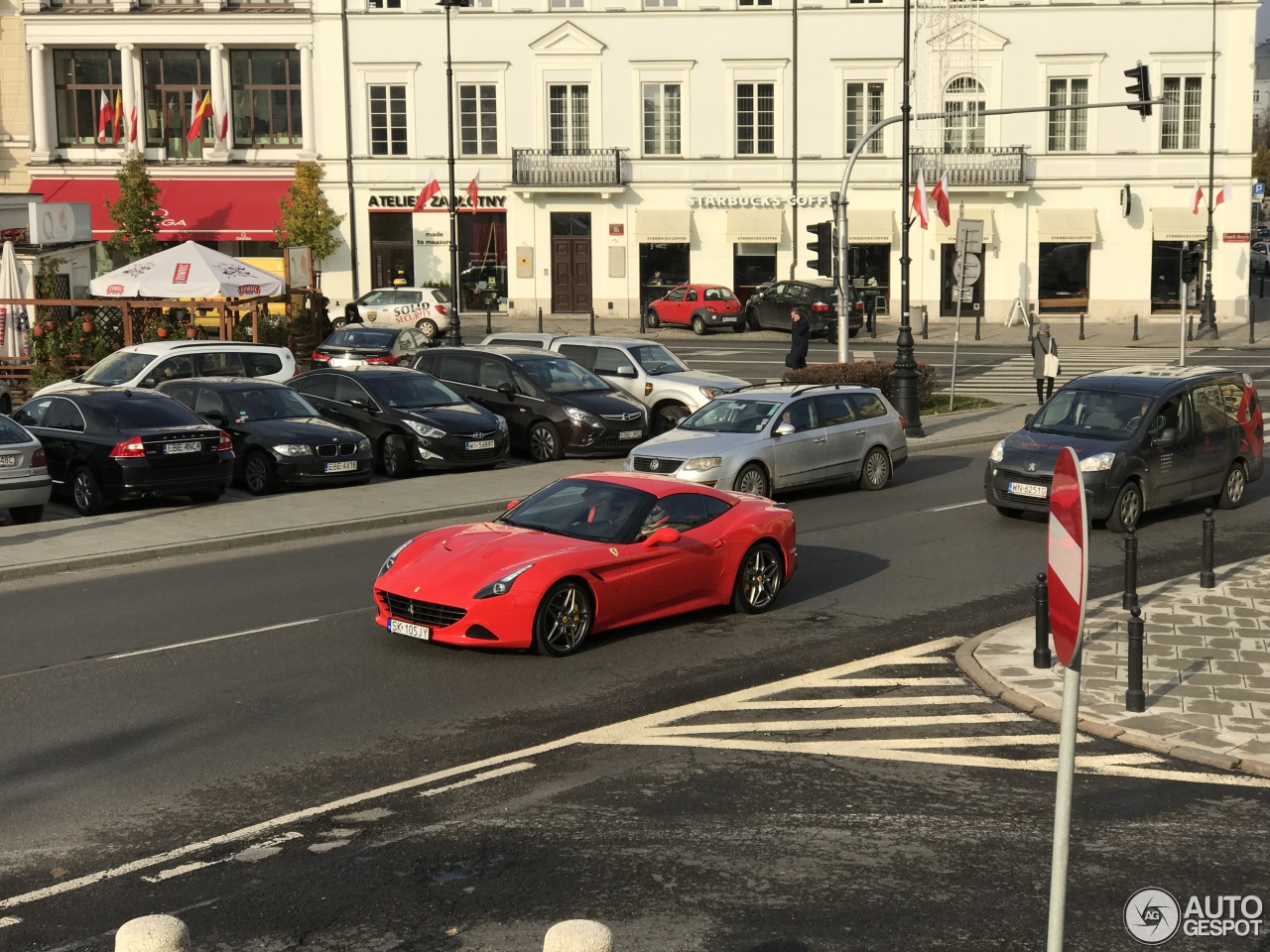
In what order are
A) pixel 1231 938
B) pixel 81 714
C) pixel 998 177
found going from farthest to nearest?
pixel 998 177, pixel 81 714, pixel 1231 938

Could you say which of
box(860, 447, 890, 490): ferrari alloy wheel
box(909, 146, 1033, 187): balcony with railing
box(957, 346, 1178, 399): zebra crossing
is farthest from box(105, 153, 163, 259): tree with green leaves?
box(860, 447, 890, 490): ferrari alloy wheel

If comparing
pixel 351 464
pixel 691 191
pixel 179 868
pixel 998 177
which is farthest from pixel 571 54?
pixel 179 868

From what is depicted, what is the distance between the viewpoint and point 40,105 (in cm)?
5709

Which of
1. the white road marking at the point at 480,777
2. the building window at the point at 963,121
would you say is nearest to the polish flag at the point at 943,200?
the building window at the point at 963,121

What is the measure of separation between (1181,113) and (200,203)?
35082 mm

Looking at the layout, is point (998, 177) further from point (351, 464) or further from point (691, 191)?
point (351, 464)

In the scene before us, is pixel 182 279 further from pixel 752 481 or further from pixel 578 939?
pixel 578 939

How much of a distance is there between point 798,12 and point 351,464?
123ft

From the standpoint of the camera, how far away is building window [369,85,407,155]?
56.0m

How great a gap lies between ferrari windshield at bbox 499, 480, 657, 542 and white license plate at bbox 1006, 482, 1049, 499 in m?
6.34

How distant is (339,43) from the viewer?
55969 millimetres

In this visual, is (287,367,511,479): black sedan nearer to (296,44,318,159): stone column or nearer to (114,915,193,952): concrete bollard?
(114,915,193,952): concrete bollard

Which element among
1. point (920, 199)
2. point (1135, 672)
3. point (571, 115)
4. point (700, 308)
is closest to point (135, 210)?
point (571, 115)

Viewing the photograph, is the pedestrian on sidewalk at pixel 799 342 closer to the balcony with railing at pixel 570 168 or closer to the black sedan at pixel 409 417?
the black sedan at pixel 409 417
